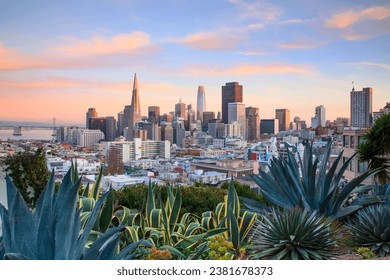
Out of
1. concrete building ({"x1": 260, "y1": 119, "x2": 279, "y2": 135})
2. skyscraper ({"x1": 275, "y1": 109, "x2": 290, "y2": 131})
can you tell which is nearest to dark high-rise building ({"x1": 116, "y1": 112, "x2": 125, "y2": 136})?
concrete building ({"x1": 260, "y1": 119, "x2": 279, "y2": 135})

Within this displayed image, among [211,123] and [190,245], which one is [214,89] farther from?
[190,245]

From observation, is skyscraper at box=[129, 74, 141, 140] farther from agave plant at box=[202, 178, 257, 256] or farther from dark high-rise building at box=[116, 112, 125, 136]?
agave plant at box=[202, 178, 257, 256]

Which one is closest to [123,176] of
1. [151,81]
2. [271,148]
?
[151,81]

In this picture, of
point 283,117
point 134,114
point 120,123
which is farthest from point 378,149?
point 120,123

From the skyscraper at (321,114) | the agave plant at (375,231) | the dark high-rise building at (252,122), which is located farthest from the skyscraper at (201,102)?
the agave plant at (375,231)

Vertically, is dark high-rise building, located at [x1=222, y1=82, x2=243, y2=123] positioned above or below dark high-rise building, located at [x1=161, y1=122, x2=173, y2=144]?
above

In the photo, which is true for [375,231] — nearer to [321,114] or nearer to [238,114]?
[321,114]

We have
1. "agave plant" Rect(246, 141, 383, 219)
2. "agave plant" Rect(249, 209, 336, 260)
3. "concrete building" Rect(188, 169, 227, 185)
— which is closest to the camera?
"agave plant" Rect(249, 209, 336, 260)
